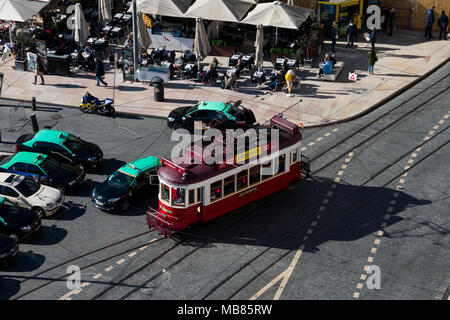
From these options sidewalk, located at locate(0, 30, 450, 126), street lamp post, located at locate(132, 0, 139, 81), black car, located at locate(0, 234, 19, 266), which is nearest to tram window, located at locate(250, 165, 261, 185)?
sidewalk, located at locate(0, 30, 450, 126)

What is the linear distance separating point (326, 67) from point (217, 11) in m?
7.75

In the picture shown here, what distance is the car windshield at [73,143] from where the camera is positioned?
3058 centimetres

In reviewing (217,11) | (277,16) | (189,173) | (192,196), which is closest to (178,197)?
(192,196)

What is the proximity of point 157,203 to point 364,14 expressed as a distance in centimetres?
2805

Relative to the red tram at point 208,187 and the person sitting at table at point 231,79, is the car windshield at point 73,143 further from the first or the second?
the person sitting at table at point 231,79

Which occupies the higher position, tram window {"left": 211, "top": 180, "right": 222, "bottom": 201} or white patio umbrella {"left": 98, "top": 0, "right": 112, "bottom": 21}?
white patio umbrella {"left": 98, "top": 0, "right": 112, "bottom": 21}

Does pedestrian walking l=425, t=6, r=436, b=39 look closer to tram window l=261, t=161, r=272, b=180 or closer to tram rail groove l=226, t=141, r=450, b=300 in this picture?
tram rail groove l=226, t=141, r=450, b=300

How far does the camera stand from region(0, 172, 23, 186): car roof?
89.7ft

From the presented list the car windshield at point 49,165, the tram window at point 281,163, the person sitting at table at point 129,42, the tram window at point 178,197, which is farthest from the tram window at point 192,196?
the person sitting at table at point 129,42

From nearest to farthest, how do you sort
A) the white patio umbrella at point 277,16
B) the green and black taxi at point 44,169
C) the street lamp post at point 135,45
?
1. the green and black taxi at point 44,169
2. the street lamp post at point 135,45
3. the white patio umbrella at point 277,16

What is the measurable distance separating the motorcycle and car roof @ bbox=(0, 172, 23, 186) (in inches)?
372

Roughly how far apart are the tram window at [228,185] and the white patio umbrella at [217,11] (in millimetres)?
18216

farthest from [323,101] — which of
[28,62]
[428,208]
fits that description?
[28,62]

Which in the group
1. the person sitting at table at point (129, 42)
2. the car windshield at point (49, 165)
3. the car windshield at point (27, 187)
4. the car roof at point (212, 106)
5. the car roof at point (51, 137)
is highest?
the person sitting at table at point (129, 42)
